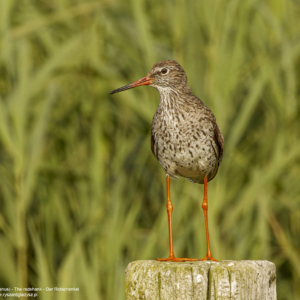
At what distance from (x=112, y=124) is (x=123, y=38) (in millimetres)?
1106

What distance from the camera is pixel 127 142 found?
649 cm

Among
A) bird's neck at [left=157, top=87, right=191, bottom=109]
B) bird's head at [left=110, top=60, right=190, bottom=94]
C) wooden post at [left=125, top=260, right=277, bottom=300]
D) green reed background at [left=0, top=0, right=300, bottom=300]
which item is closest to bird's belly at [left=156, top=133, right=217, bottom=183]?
bird's neck at [left=157, top=87, right=191, bottom=109]

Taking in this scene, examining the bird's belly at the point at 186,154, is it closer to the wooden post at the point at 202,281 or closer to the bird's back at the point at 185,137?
the bird's back at the point at 185,137

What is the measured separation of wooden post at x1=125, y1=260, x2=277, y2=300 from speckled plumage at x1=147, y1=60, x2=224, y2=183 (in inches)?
59.4

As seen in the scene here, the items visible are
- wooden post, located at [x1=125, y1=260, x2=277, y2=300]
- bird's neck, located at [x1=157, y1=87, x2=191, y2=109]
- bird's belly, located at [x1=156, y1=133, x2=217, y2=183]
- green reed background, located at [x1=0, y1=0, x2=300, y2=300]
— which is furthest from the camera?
green reed background, located at [x1=0, y1=0, x2=300, y2=300]

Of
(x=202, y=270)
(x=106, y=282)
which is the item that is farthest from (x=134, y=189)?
(x=202, y=270)

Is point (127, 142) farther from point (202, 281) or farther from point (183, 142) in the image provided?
point (202, 281)

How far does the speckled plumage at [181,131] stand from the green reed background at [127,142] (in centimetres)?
78

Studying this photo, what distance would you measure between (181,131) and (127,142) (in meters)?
1.94

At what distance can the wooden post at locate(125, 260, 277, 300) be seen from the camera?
10.3 ft

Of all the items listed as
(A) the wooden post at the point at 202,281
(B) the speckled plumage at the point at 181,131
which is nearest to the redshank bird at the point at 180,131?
(B) the speckled plumage at the point at 181,131

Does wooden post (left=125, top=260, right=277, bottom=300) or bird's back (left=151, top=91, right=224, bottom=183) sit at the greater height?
bird's back (left=151, top=91, right=224, bottom=183)

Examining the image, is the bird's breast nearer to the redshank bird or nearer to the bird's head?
the redshank bird

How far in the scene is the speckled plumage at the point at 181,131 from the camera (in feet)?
15.2
